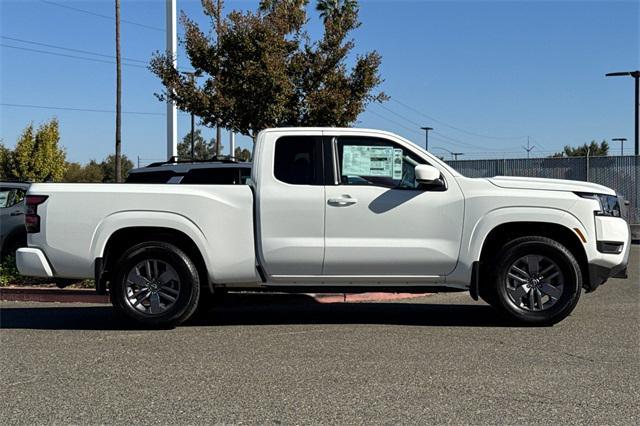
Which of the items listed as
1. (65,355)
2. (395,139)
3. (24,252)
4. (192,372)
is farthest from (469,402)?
(24,252)

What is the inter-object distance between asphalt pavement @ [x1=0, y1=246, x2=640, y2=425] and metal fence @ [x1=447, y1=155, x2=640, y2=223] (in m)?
14.0

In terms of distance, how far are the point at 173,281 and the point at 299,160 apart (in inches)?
71.6

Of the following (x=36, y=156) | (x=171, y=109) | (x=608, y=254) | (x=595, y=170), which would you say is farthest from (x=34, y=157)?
(x=608, y=254)

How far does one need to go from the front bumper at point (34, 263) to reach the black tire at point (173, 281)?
683mm

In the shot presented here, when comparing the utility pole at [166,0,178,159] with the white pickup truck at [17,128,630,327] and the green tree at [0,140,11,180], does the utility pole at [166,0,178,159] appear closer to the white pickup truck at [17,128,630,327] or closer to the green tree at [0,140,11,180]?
the white pickup truck at [17,128,630,327]

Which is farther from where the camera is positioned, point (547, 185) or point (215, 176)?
point (215, 176)

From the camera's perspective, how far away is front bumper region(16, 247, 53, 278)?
6.61 meters

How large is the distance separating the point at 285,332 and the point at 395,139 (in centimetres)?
232

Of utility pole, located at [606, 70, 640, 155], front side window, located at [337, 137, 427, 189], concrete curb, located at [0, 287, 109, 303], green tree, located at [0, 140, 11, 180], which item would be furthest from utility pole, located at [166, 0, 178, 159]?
green tree, located at [0, 140, 11, 180]

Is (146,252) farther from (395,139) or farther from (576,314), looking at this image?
(576,314)

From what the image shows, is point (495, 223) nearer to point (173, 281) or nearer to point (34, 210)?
point (173, 281)

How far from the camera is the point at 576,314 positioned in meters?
7.47

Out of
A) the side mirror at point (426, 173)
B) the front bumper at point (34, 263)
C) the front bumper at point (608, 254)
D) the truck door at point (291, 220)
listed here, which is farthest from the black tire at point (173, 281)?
the front bumper at point (608, 254)

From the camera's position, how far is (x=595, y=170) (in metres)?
20.9
